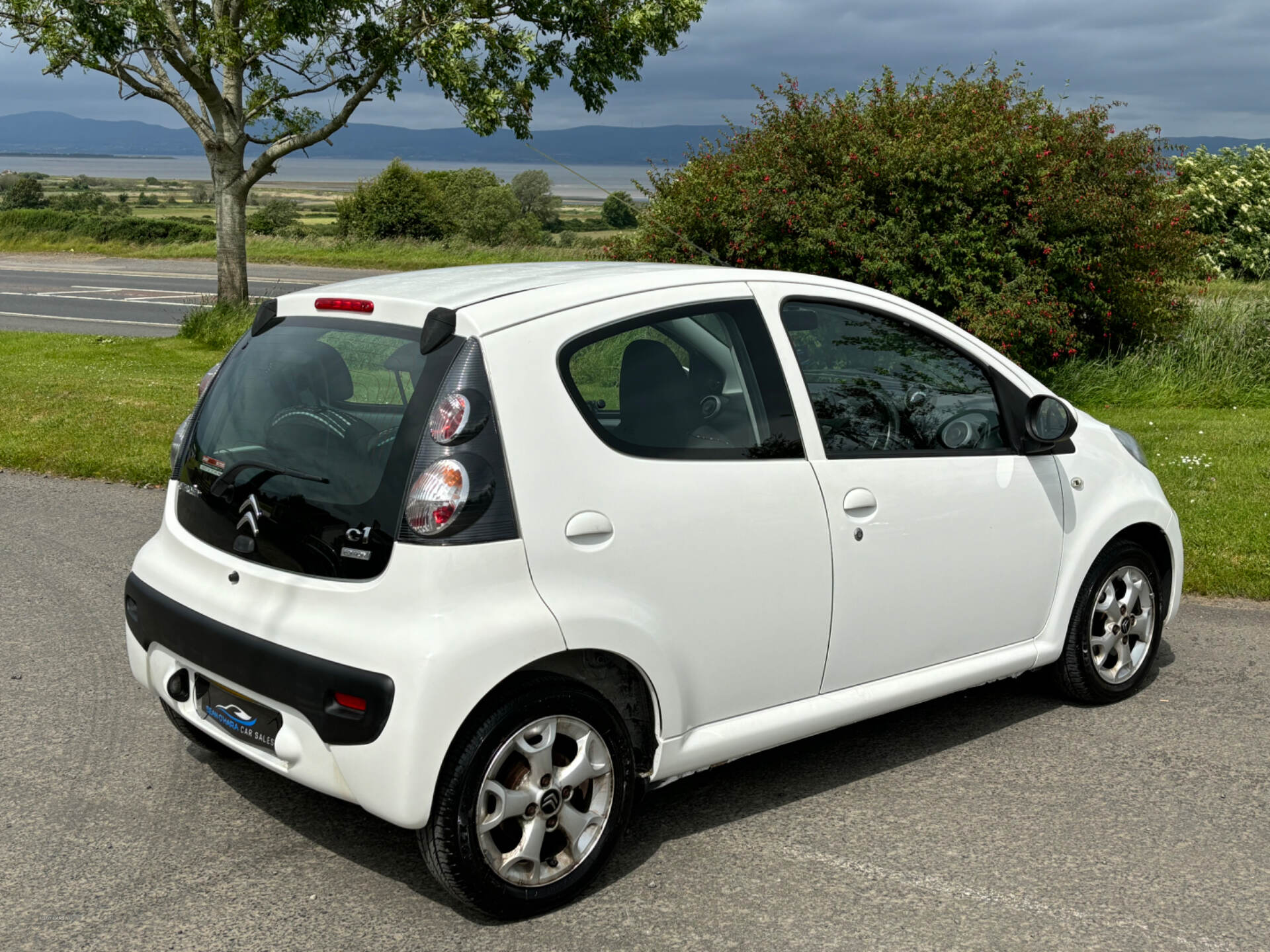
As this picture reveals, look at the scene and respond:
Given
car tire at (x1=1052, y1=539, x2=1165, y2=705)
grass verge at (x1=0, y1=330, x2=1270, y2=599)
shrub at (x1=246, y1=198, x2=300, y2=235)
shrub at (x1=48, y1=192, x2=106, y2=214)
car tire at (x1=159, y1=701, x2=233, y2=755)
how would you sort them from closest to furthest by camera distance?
car tire at (x1=159, y1=701, x2=233, y2=755)
car tire at (x1=1052, y1=539, x2=1165, y2=705)
grass verge at (x1=0, y1=330, x2=1270, y2=599)
shrub at (x1=246, y1=198, x2=300, y2=235)
shrub at (x1=48, y1=192, x2=106, y2=214)

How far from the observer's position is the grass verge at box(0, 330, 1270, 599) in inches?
293

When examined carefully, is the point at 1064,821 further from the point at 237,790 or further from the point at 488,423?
the point at 237,790

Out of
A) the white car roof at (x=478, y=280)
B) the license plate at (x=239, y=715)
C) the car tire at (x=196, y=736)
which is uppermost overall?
the white car roof at (x=478, y=280)

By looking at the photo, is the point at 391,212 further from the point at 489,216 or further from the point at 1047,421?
the point at 1047,421

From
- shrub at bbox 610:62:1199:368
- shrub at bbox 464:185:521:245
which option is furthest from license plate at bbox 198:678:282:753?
shrub at bbox 464:185:521:245

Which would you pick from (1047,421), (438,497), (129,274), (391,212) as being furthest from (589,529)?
(391,212)

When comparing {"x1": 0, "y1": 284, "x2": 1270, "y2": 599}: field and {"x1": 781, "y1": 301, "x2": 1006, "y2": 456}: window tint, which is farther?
{"x1": 0, "y1": 284, "x2": 1270, "y2": 599}: field

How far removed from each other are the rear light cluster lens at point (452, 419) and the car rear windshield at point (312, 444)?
0.04 m

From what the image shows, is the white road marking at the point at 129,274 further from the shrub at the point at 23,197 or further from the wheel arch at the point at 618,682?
the wheel arch at the point at 618,682

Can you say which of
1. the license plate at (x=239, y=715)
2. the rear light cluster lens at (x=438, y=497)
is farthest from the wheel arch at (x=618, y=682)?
the license plate at (x=239, y=715)

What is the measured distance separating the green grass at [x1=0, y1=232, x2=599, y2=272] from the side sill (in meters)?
24.8

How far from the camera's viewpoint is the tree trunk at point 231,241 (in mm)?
18594

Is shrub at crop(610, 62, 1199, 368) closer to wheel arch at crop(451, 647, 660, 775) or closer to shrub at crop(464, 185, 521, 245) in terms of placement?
wheel arch at crop(451, 647, 660, 775)

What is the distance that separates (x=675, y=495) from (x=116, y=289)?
2967 cm
